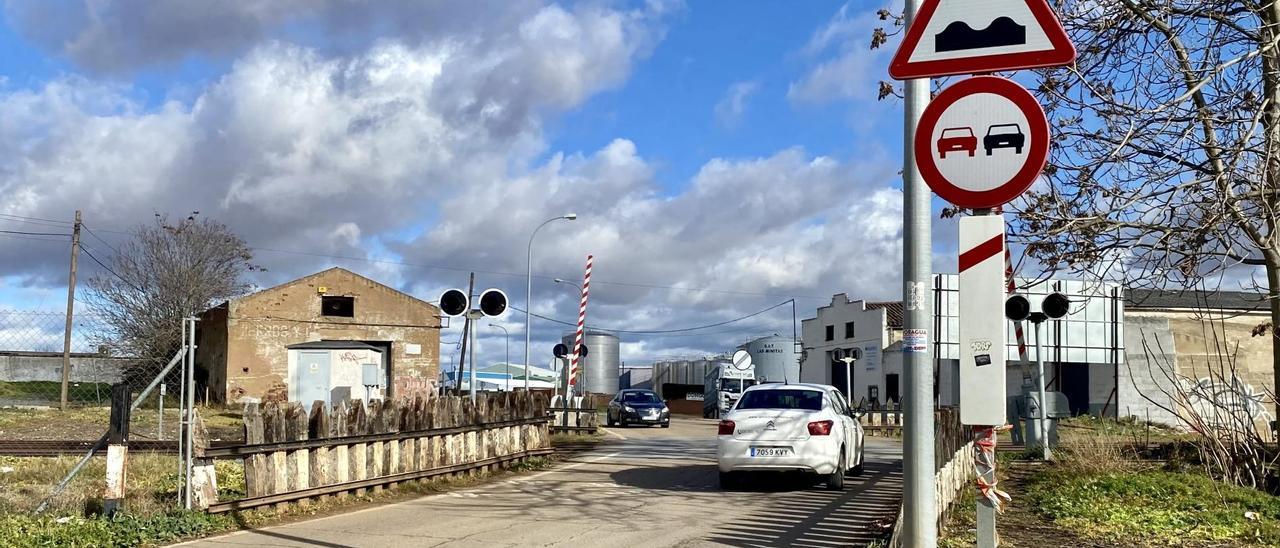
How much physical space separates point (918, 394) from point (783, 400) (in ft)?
32.8

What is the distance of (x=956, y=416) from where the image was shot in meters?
14.1

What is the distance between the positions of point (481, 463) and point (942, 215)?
7.61m

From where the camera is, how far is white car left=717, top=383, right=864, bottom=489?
14641mm

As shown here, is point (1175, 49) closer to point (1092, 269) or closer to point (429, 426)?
point (1092, 269)

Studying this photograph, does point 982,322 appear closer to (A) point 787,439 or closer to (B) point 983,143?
(B) point 983,143

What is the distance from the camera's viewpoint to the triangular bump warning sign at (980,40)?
5035 millimetres

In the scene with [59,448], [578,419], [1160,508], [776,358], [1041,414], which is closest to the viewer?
[1160,508]

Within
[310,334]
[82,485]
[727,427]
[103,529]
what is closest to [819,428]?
[727,427]

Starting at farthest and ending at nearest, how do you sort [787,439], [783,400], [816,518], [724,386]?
[724,386] → [783,400] → [787,439] → [816,518]

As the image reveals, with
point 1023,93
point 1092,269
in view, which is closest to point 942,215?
point 1092,269

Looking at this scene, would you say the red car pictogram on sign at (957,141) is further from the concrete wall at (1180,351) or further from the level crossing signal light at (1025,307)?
the concrete wall at (1180,351)

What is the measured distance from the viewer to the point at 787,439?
14.7 meters

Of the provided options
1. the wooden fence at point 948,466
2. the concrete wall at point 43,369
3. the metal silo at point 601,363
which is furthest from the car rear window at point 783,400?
the metal silo at point 601,363

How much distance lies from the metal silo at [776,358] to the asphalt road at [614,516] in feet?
160
